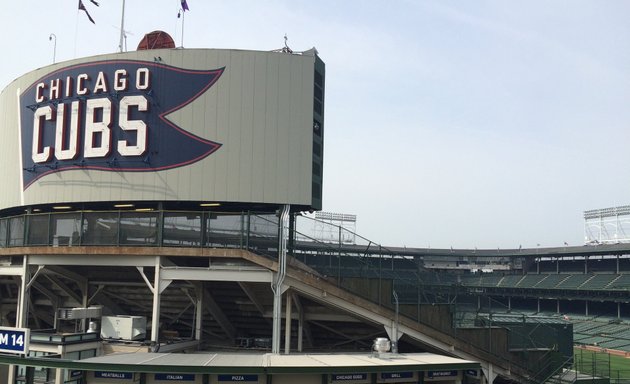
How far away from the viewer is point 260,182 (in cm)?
2541

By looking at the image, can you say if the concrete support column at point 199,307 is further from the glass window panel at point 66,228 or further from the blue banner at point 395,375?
the blue banner at point 395,375

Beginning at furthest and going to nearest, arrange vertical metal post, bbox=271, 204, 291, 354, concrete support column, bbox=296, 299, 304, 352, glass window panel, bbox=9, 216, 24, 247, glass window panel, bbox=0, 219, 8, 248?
glass window panel, bbox=0, 219, 8, 248
glass window panel, bbox=9, 216, 24, 247
concrete support column, bbox=296, 299, 304, 352
vertical metal post, bbox=271, 204, 291, 354

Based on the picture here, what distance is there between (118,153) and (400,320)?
14.7 metres

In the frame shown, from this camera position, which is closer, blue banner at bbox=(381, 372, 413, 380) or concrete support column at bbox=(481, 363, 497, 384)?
blue banner at bbox=(381, 372, 413, 380)

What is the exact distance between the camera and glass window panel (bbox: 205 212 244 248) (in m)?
22.6

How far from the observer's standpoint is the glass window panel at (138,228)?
76.4 feet

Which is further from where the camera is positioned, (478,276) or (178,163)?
(478,276)

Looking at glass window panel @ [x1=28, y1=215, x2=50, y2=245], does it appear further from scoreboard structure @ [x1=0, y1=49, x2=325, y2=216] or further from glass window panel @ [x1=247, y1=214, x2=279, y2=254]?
glass window panel @ [x1=247, y1=214, x2=279, y2=254]

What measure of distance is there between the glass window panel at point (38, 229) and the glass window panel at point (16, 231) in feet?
2.29

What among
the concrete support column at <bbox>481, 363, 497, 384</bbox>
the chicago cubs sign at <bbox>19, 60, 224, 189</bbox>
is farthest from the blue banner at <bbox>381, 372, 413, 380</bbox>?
the chicago cubs sign at <bbox>19, 60, 224, 189</bbox>

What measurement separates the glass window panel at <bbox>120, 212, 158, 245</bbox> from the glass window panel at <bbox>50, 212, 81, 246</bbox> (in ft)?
7.12

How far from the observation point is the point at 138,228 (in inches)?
922

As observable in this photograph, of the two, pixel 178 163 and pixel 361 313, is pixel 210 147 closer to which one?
pixel 178 163

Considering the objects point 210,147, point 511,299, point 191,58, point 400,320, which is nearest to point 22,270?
point 210,147
